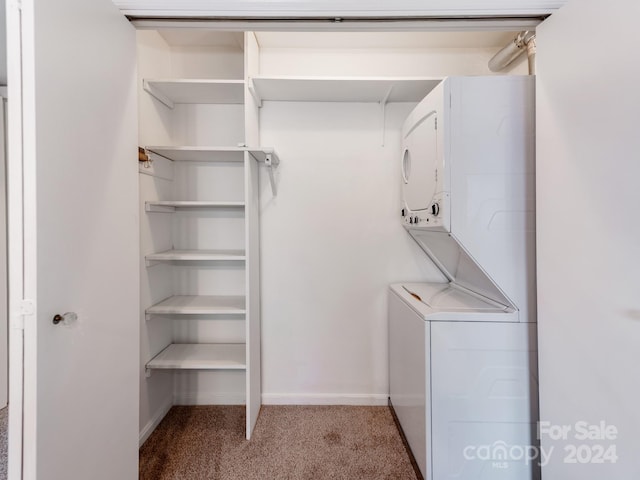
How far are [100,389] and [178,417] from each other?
1286 millimetres

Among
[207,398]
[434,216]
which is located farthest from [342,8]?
[207,398]

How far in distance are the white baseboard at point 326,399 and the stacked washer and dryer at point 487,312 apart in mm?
789

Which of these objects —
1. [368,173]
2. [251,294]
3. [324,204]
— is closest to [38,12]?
[251,294]

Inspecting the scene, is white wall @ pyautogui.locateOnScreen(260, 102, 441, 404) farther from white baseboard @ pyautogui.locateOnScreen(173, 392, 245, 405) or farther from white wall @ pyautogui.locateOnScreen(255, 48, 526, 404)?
white baseboard @ pyautogui.locateOnScreen(173, 392, 245, 405)

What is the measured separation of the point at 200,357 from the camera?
191cm

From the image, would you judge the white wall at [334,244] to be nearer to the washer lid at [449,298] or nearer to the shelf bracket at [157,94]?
the washer lid at [449,298]

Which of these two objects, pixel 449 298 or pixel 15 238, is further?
pixel 449 298

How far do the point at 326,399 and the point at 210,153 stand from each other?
195 centimetres

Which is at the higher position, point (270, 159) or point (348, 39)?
point (348, 39)

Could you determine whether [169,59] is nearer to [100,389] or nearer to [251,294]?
[251,294]

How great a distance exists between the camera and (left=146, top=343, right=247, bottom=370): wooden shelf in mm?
1799

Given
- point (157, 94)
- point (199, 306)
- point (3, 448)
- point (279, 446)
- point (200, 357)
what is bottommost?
point (279, 446)

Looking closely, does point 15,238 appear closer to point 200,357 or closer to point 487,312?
point 200,357

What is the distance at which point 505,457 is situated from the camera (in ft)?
4.40
